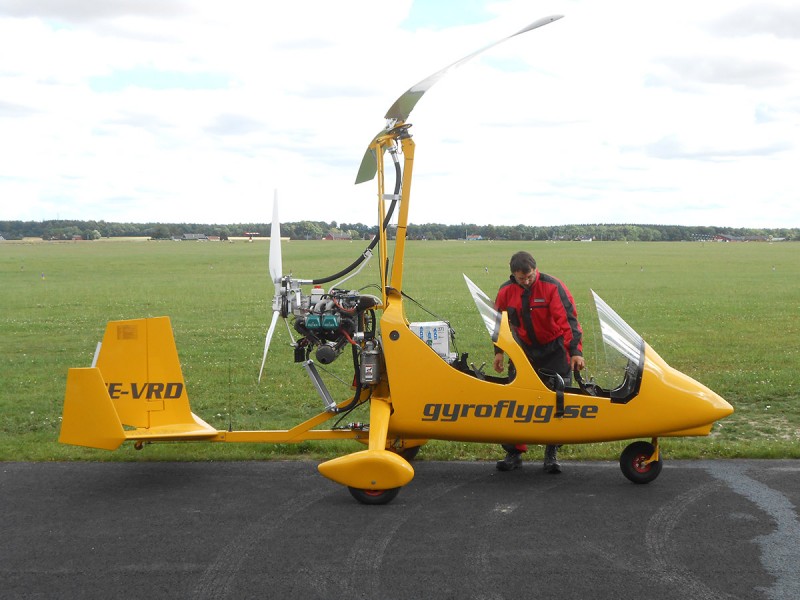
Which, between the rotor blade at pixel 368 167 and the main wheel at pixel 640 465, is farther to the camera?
the rotor blade at pixel 368 167

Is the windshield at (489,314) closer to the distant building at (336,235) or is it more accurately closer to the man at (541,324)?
the man at (541,324)

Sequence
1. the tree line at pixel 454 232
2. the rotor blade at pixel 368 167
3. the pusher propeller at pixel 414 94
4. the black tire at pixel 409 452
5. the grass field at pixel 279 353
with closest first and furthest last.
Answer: the pusher propeller at pixel 414 94 → the rotor blade at pixel 368 167 → the black tire at pixel 409 452 → the grass field at pixel 279 353 → the tree line at pixel 454 232

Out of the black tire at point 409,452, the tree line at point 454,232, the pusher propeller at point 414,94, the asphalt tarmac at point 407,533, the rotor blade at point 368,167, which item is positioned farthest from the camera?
the tree line at point 454,232

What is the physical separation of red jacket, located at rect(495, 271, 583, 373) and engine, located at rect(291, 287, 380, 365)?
1.21m

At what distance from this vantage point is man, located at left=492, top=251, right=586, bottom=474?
6852 millimetres

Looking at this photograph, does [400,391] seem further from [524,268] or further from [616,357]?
[616,357]

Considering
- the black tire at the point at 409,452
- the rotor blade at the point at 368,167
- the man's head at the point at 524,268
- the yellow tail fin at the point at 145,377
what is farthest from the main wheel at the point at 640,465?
the yellow tail fin at the point at 145,377

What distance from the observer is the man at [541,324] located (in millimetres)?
6852

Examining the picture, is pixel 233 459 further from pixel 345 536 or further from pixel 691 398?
pixel 691 398

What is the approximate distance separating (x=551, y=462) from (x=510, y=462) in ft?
1.13

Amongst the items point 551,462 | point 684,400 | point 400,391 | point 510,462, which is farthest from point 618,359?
point 400,391

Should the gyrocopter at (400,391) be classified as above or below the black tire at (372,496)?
above

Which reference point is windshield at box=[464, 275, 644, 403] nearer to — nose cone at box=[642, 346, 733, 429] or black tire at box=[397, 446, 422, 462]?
nose cone at box=[642, 346, 733, 429]

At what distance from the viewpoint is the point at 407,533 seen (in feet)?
18.0
